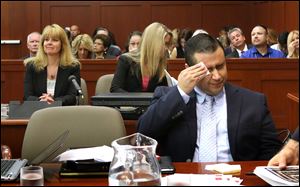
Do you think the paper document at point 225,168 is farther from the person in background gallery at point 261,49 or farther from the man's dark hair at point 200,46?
the person in background gallery at point 261,49

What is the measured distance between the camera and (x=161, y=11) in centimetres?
1265

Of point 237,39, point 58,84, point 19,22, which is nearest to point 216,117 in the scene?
point 58,84

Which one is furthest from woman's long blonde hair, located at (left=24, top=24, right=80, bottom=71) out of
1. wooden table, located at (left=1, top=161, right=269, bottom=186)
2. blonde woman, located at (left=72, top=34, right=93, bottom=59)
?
wooden table, located at (left=1, top=161, right=269, bottom=186)

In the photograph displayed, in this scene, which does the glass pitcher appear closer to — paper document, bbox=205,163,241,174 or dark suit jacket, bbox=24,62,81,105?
paper document, bbox=205,163,241,174

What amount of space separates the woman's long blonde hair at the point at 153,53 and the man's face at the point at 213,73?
6.81ft

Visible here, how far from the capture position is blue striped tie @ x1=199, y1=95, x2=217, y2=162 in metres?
2.52

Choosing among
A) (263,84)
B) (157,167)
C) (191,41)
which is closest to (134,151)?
(157,167)

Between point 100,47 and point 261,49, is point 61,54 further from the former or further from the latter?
point 261,49

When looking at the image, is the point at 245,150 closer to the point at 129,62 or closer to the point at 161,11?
the point at 129,62

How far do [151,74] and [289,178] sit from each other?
2.95 m

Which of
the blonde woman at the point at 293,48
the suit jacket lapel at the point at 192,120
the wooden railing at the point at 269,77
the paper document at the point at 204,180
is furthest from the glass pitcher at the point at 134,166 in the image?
the blonde woman at the point at 293,48

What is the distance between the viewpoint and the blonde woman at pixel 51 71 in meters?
4.85

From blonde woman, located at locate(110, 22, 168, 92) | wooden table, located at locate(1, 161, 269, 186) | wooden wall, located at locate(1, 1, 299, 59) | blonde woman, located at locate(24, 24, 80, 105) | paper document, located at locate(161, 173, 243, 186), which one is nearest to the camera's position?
paper document, located at locate(161, 173, 243, 186)

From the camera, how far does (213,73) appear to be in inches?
100
